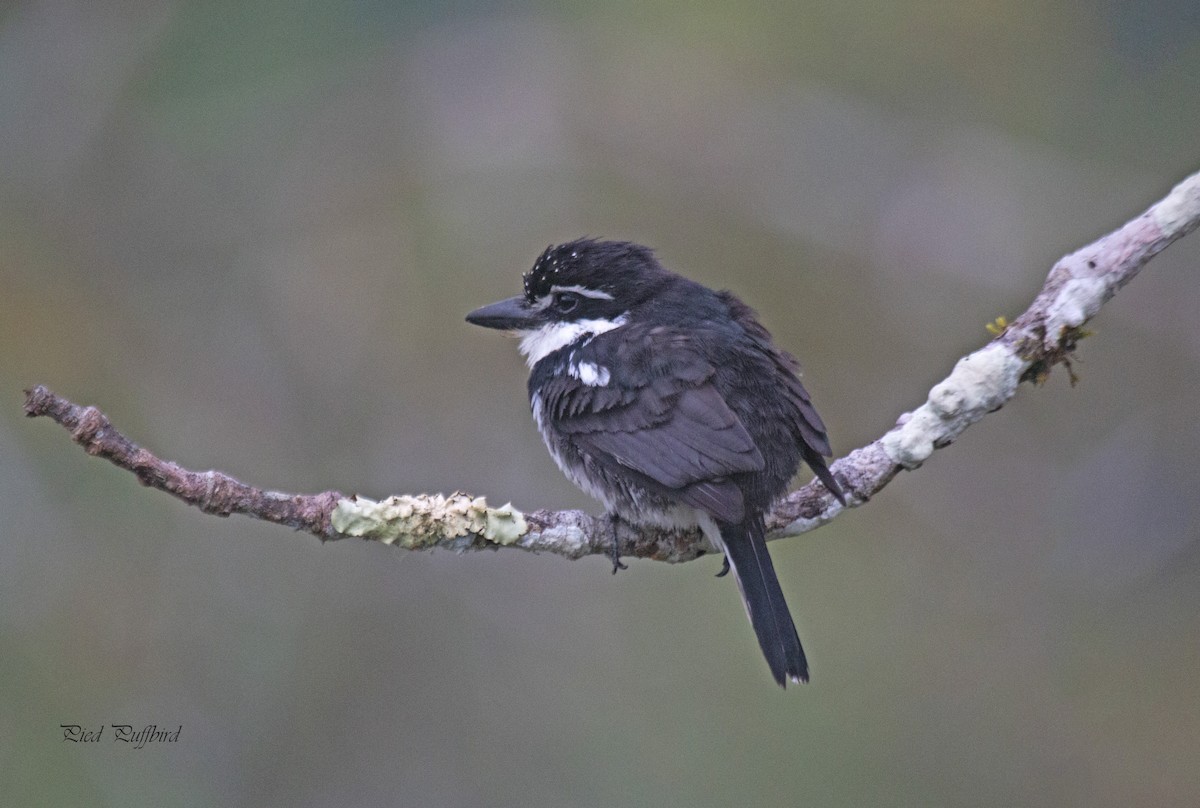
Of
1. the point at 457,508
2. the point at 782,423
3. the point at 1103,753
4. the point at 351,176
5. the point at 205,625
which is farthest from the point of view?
the point at 351,176

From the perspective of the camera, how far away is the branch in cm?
275

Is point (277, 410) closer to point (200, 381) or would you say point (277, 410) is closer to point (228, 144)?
point (200, 381)

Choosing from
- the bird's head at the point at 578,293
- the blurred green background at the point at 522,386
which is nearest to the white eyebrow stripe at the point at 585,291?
the bird's head at the point at 578,293

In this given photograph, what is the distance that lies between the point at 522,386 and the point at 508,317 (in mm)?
2075

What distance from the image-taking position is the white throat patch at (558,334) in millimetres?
4000

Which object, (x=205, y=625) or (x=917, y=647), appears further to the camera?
(x=917, y=647)

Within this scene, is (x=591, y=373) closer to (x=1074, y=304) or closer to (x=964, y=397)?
Result: (x=964, y=397)

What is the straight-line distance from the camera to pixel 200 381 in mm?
6043

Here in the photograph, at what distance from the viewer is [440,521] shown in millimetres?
2998

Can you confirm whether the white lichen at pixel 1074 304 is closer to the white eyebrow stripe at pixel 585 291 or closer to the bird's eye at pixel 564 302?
the white eyebrow stripe at pixel 585 291

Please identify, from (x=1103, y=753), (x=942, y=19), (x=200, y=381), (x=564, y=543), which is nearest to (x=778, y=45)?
(x=942, y=19)

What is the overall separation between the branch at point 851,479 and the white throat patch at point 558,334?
0.77 meters

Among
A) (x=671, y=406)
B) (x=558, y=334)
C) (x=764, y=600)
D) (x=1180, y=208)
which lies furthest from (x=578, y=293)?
(x=1180, y=208)

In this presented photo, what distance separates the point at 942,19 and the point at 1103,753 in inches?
167
